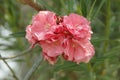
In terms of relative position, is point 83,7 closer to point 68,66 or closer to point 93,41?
point 93,41

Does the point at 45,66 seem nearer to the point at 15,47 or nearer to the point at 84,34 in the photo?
the point at 15,47

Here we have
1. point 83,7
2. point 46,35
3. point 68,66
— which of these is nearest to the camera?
point 46,35

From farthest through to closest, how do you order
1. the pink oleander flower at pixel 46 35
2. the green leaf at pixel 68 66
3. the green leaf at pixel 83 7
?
1. the green leaf at pixel 68 66
2. the green leaf at pixel 83 7
3. the pink oleander flower at pixel 46 35

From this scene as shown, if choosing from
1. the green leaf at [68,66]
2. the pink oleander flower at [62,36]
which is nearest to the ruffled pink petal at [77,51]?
the pink oleander flower at [62,36]

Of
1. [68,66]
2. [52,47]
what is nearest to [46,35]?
[52,47]

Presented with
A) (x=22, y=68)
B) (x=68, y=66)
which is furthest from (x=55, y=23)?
(x=22, y=68)

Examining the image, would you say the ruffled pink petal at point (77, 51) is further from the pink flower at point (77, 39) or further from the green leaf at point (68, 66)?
the green leaf at point (68, 66)
